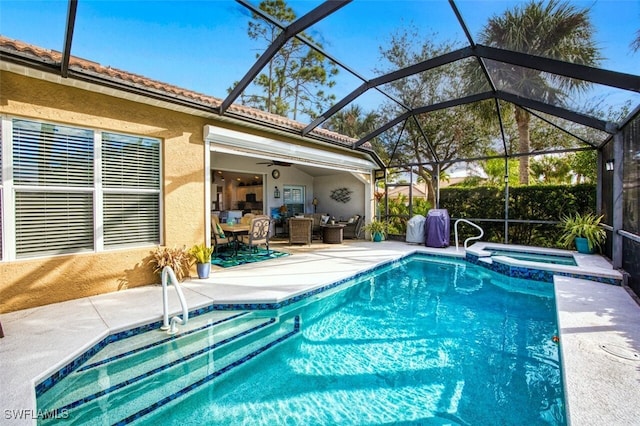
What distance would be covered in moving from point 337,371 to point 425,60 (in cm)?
646

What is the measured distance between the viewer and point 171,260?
5926mm

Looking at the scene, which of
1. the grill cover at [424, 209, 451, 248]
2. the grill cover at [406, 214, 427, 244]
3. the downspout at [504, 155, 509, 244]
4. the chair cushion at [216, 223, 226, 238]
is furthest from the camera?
the grill cover at [406, 214, 427, 244]

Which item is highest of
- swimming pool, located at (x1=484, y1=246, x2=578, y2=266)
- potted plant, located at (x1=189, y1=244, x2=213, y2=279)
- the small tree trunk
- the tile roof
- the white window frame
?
the small tree trunk

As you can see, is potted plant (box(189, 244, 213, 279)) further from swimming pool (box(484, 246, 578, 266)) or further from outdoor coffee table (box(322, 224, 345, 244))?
swimming pool (box(484, 246, 578, 266))

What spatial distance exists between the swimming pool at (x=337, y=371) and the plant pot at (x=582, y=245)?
14.9 feet

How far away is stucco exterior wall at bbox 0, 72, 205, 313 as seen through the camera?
4.42 metres

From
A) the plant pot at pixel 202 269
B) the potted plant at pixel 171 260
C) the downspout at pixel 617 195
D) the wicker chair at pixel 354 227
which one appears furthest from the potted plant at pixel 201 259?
the downspout at pixel 617 195

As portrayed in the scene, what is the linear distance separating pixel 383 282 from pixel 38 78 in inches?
293

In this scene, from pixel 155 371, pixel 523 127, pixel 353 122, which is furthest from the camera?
pixel 353 122

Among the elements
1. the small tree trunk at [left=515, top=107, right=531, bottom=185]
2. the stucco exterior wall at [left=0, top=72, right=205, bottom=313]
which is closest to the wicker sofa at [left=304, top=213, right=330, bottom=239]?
the stucco exterior wall at [left=0, top=72, right=205, bottom=313]

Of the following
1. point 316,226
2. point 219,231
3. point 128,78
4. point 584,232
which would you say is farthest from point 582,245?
point 128,78

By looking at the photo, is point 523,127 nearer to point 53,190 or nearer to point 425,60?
point 425,60

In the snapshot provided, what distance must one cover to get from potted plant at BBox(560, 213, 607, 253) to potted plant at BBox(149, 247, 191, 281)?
10.6m

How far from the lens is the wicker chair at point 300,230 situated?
427 inches
